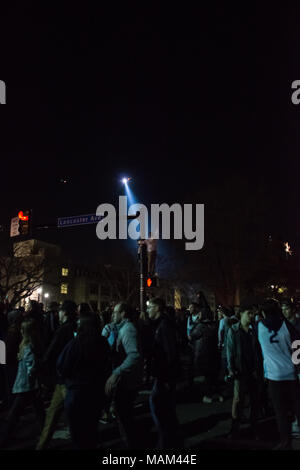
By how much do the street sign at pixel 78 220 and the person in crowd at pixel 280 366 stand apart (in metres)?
9.14

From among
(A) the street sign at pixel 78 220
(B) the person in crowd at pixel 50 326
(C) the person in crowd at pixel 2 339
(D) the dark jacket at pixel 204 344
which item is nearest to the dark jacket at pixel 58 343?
(C) the person in crowd at pixel 2 339

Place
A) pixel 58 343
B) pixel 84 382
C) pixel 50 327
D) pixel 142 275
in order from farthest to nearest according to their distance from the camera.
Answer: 1. pixel 142 275
2. pixel 50 327
3. pixel 58 343
4. pixel 84 382

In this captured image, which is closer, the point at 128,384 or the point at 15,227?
the point at 128,384

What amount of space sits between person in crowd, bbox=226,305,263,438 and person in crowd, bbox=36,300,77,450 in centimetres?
268

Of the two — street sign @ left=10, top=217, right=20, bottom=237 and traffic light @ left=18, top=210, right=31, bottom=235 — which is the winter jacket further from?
street sign @ left=10, top=217, right=20, bottom=237

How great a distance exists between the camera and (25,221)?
1443cm

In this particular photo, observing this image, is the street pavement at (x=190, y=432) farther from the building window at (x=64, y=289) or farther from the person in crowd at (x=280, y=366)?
the building window at (x=64, y=289)

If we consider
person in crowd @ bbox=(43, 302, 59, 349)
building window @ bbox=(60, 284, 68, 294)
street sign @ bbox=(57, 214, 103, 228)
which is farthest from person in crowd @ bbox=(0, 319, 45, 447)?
building window @ bbox=(60, 284, 68, 294)

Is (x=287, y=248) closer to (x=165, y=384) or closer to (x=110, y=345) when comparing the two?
(x=110, y=345)

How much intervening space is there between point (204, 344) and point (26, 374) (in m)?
4.71

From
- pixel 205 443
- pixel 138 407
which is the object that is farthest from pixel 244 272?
pixel 205 443

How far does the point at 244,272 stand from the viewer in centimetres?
3212

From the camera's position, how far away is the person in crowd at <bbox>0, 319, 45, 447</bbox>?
5.61m

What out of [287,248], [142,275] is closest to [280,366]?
[142,275]
